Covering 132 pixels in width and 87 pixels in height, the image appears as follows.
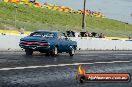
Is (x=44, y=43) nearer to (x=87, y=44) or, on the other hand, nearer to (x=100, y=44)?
(x=87, y=44)

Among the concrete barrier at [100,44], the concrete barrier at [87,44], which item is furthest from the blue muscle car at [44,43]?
the concrete barrier at [100,44]

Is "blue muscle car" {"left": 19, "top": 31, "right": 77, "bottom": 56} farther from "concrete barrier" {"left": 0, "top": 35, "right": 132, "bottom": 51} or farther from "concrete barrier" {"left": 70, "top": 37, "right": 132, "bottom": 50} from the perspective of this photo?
"concrete barrier" {"left": 70, "top": 37, "right": 132, "bottom": 50}

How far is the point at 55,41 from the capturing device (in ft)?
90.3

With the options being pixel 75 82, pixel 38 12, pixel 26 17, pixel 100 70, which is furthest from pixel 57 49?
pixel 38 12

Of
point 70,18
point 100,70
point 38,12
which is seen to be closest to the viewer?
point 100,70

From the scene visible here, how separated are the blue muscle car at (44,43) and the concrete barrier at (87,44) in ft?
10.5

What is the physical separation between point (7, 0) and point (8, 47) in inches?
2830

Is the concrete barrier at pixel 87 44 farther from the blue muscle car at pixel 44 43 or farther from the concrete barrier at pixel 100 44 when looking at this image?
the blue muscle car at pixel 44 43

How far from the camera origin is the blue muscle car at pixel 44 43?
26.6 m

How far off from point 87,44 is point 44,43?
15635 mm

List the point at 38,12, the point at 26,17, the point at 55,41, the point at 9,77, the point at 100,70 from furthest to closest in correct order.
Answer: the point at 38,12 → the point at 26,17 → the point at 55,41 → the point at 100,70 → the point at 9,77

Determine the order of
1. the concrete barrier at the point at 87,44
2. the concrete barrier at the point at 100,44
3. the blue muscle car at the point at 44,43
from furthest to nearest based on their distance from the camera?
the concrete barrier at the point at 100,44 → the concrete barrier at the point at 87,44 → the blue muscle car at the point at 44,43

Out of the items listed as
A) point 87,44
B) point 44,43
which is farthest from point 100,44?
point 44,43

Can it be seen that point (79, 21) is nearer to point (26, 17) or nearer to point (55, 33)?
point (26, 17)
